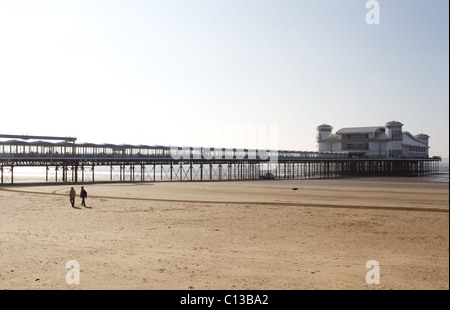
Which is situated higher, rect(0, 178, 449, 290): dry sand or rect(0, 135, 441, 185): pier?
rect(0, 135, 441, 185): pier

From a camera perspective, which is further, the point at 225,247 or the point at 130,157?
the point at 130,157

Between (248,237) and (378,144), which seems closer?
(248,237)

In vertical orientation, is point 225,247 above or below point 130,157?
below

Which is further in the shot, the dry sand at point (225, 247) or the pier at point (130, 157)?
the pier at point (130, 157)

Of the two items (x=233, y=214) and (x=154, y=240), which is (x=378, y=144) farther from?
(x=154, y=240)

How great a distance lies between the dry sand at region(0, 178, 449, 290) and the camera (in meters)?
7.73

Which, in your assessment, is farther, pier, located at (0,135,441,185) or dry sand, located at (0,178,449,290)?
pier, located at (0,135,441,185)

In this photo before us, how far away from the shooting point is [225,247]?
1059cm

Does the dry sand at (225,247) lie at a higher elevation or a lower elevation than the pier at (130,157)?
lower

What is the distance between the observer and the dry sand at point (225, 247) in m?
7.73
